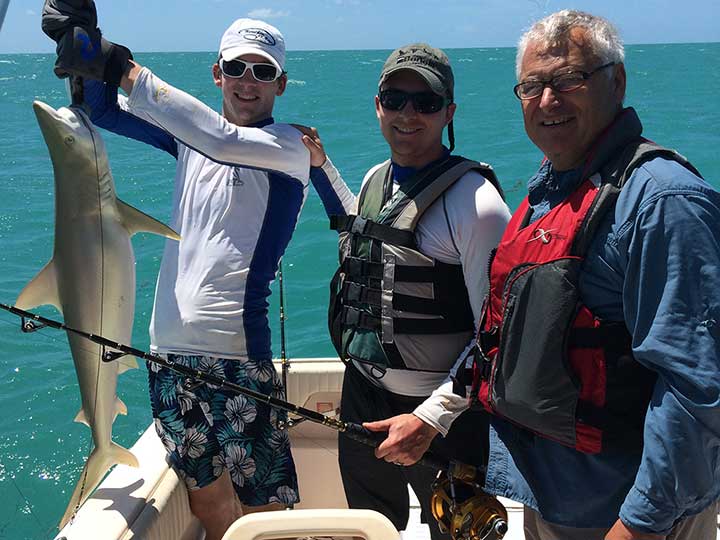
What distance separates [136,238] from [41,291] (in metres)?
8.68

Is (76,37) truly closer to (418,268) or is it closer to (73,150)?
(73,150)

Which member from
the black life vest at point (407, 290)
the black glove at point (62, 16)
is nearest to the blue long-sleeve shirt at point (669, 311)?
the black life vest at point (407, 290)

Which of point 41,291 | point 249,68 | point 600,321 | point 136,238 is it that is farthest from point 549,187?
point 136,238

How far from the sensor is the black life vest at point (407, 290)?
86.4 inches

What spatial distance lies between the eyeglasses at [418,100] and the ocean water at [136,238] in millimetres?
2890

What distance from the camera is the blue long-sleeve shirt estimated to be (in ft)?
4.57

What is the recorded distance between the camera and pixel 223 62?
255 cm

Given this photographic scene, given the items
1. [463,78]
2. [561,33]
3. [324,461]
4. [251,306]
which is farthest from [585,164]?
[463,78]

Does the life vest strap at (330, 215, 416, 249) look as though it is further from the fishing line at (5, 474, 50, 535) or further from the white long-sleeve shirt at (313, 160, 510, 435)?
the fishing line at (5, 474, 50, 535)

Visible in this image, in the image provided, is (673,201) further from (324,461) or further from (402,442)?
(324,461)

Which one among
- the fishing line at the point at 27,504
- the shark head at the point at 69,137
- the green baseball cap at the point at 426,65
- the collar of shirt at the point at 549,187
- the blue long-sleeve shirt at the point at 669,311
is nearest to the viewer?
the blue long-sleeve shirt at the point at 669,311

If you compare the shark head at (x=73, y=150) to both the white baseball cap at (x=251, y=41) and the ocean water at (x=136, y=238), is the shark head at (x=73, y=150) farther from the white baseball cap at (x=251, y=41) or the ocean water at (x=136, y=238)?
the ocean water at (x=136, y=238)

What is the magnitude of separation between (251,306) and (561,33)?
1.40m

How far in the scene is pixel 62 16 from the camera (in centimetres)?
193
